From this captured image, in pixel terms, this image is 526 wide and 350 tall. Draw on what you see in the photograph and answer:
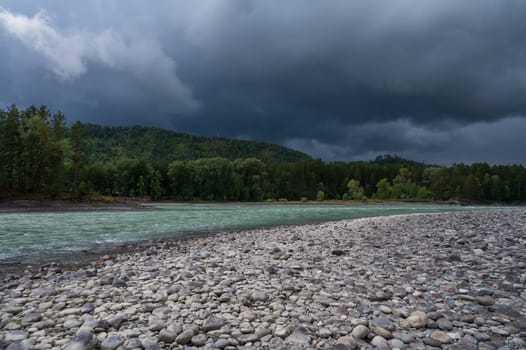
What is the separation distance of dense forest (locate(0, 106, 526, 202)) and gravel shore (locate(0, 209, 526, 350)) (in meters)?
59.9

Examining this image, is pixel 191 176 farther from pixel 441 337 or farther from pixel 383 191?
pixel 441 337

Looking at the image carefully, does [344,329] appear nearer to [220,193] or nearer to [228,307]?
[228,307]

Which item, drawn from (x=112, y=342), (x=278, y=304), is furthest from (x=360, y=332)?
(x=112, y=342)

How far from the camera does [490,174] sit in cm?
15162

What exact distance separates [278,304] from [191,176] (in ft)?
359

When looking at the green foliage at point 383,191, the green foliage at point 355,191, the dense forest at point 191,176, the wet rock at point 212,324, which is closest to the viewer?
the wet rock at point 212,324

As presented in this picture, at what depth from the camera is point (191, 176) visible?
4387 inches

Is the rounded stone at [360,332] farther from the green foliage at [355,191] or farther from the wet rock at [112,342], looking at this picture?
the green foliage at [355,191]

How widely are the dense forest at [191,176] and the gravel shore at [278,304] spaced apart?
59.9 m

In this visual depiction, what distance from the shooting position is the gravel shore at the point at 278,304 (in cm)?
421

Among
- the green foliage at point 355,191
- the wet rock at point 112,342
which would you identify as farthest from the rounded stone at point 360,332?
the green foliage at point 355,191

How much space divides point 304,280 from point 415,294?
2.27 meters

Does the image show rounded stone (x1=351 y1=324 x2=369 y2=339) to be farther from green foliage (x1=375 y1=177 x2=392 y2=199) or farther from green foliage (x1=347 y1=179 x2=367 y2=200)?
green foliage (x1=375 y1=177 x2=392 y2=199)

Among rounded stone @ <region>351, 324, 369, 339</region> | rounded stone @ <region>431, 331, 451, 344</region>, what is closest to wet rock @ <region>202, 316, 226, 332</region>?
rounded stone @ <region>351, 324, 369, 339</region>
